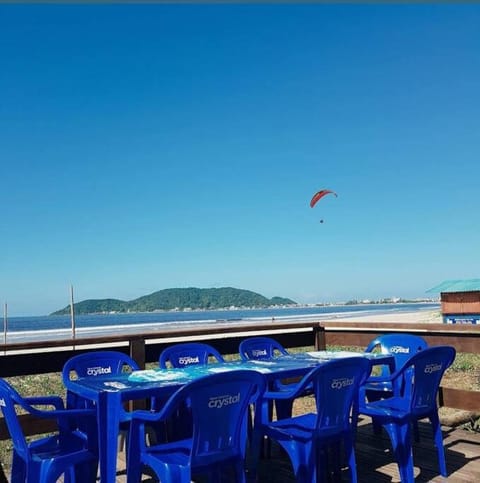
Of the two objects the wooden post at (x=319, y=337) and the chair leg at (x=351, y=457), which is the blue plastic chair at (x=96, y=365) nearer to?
the chair leg at (x=351, y=457)

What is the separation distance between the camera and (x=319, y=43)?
9.26 metres

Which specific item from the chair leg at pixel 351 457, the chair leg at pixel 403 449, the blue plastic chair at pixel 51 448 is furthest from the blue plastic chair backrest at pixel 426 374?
the blue plastic chair at pixel 51 448

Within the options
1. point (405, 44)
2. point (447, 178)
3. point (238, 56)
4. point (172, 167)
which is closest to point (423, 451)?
point (405, 44)

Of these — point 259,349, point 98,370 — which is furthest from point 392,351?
point 98,370

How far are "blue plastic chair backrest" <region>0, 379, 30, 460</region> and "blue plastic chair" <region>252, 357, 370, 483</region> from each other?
1.10m

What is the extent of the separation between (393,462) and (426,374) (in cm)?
71

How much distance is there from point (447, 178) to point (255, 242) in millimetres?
18873

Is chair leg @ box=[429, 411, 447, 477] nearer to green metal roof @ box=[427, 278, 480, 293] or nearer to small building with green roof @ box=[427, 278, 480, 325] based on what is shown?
small building with green roof @ box=[427, 278, 480, 325]

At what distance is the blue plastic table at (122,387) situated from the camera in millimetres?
2111

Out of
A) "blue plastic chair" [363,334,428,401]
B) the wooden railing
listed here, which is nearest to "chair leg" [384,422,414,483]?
"blue plastic chair" [363,334,428,401]

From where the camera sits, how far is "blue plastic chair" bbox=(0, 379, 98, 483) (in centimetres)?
202

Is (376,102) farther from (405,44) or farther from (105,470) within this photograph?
(105,470)

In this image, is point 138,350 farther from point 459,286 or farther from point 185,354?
point 459,286

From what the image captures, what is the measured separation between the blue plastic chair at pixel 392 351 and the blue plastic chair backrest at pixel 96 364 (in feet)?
5.42
